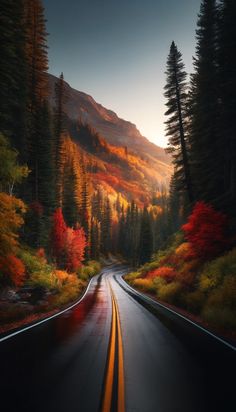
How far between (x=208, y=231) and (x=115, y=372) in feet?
56.6

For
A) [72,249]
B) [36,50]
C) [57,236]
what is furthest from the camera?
[72,249]

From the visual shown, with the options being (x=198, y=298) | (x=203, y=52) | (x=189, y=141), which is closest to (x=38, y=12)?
(x=203, y=52)

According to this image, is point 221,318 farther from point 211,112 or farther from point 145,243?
point 145,243

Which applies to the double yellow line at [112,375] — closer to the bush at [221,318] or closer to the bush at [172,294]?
the bush at [221,318]

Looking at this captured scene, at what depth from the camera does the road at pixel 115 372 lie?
4.51 meters

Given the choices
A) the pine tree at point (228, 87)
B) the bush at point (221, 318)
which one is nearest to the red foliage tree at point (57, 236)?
the pine tree at point (228, 87)

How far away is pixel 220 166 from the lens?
25.4 metres

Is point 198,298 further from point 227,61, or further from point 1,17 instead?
point 1,17

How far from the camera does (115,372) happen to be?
6.02m

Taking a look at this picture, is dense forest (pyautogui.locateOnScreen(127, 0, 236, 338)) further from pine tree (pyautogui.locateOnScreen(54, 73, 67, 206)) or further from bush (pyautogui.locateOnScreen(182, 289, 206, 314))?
pine tree (pyautogui.locateOnScreen(54, 73, 67, 206))

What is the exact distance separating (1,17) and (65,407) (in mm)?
26019

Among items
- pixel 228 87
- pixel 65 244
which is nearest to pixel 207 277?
pixel 228 87

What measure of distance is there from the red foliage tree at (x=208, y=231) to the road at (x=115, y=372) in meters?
11.9

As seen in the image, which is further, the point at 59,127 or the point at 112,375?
the point at 59,127
